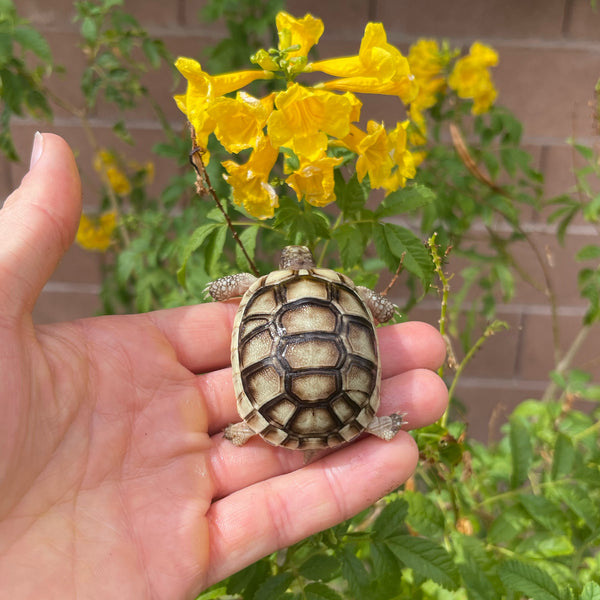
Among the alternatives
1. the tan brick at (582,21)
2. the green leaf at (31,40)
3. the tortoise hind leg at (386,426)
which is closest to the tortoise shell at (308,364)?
the tortoise hind leg at (386,426)

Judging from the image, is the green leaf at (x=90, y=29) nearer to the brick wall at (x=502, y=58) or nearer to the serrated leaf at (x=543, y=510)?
the brick wall at (x=502, y=58)

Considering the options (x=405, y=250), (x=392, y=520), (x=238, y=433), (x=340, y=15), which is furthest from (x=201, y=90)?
(x=340, y=15)

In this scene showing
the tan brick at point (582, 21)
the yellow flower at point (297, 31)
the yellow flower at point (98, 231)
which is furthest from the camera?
the tan brick at point (582, 21)

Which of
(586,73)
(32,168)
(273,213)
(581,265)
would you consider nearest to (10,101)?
(32,168)

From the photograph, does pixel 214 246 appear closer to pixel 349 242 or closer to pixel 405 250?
pixel 349 242

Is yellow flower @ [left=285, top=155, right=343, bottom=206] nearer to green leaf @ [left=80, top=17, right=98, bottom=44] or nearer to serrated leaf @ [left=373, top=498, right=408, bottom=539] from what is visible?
serrated leaf @ [left=373, top=498, right=408, bottom=539]
